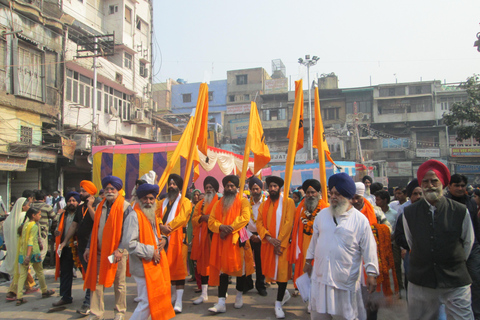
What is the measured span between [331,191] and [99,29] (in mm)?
23047

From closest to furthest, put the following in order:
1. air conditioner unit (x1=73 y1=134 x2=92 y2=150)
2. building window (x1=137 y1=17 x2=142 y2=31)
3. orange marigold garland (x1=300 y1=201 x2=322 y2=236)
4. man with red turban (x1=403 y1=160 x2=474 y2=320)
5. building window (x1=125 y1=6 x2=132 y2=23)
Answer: man with red turban (x1=403 y1=160 x2=474 y2=320)
orange marigold garland (x1=300 y1=201 x2=322 y2=236)
air conditioner unit (x1=73 y1=134 x2=92 y2=150)
building window (x1=125 y1=6 x2=132 y2=23)
building window (x1=137 y1=17 x2=142 y2=31)

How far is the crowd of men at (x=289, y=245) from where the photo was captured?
120 inches

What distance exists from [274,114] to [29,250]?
112 ft

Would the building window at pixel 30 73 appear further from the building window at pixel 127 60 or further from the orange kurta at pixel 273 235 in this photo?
the orange kurta at pixel 273 235

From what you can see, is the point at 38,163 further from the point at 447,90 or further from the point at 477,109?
the point at 447,90

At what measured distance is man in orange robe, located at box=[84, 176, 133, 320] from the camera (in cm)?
421

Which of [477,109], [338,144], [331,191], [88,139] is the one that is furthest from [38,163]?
[338,144]

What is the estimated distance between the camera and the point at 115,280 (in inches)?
173

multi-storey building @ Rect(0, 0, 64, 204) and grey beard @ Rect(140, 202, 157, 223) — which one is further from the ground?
multi-storey building @ Rect(0, 0, 64, 204)

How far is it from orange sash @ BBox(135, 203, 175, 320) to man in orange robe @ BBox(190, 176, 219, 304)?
1.48 metres

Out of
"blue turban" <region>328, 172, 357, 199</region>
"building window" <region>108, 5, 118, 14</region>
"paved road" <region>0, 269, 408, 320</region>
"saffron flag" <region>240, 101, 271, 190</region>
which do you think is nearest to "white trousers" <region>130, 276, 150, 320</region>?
"paved road" <region>0, 269, 408, 320</region>

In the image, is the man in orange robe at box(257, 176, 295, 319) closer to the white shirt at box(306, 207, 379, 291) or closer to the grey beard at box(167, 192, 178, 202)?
the grey beard at box(167, 192, 178, 202)

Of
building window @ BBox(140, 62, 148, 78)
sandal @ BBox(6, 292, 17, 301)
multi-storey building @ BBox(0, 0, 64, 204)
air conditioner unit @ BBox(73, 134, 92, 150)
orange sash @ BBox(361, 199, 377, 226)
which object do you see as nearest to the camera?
orange sash @ BBox(361, 199, 377, 226)

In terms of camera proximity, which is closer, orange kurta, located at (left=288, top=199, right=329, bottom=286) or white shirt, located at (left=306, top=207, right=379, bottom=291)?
white shirt, located at (left=306, top=207, right=379, bottom=291)
